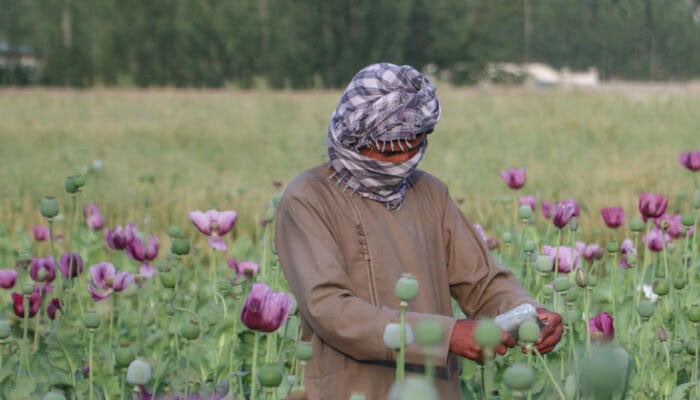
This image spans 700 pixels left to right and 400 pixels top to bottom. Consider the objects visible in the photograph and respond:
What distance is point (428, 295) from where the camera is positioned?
5.49 ft

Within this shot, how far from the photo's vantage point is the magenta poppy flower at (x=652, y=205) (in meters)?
2.47

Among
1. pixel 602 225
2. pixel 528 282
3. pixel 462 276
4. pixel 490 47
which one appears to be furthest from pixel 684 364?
pixel 490 47

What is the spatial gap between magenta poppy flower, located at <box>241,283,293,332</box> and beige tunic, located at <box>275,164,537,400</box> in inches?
4.0

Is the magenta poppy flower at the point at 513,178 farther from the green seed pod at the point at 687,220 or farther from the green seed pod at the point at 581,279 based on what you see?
the green seed pod at the point at 581,279

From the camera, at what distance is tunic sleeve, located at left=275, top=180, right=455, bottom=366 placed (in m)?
1.47

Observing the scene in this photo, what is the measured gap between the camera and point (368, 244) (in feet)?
5.38

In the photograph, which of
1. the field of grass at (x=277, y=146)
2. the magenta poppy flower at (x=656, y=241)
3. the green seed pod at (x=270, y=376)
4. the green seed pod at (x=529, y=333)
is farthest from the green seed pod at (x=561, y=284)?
the field of grass at (x=277, y=146)

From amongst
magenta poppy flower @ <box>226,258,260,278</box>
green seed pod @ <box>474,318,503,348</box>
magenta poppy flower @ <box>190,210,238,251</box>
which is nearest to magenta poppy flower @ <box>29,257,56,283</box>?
magenta poppy flower @ <box>190,210,238,251</box>

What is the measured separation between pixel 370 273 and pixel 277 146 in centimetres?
735

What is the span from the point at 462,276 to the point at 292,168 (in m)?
5.33

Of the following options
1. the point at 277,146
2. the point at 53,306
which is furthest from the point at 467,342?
the point at 277,146

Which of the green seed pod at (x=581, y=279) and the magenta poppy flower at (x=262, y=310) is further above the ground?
the magenta poppy flower at (x=262, y=310)

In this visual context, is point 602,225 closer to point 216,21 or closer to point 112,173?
point 112,173

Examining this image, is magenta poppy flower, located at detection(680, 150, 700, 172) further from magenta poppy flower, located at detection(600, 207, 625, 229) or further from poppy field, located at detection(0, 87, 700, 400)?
magenta poppy flower, located at detection(600, 207, 625, 229)
